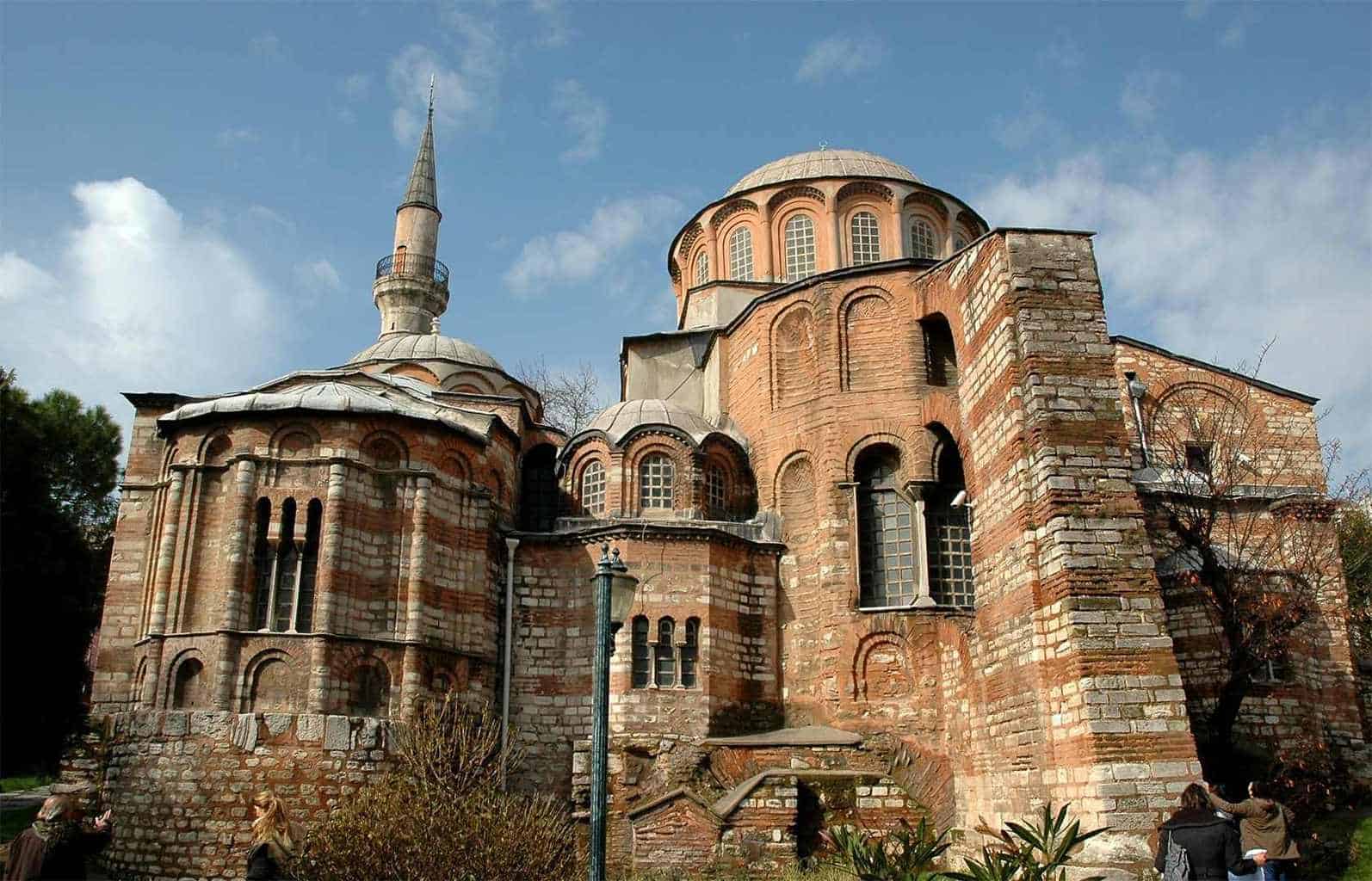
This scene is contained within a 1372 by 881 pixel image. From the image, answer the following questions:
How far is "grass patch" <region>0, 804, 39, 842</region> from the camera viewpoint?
20.2 meters

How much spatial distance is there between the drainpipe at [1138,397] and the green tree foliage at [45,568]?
2249 cm

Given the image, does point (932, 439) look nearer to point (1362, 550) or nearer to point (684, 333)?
point (684, 333)

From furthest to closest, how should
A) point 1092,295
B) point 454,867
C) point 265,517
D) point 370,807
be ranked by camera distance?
1. point 265,517
2. point 1092,295
3. point 370,807
4. point 454,867

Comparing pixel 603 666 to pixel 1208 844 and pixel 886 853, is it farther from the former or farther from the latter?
pixel 886 853

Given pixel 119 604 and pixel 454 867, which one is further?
pixel 119 604

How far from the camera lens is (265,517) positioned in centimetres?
1738

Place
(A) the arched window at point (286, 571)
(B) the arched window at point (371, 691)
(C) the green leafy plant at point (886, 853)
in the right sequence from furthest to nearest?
(A) the arched window at point (286, 571) < (B) the arched window at point (371, 691) < (C) the green leafy plant at point (886, 853)

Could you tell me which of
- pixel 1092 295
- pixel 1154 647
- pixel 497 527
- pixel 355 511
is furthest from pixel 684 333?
pixel 1154 647

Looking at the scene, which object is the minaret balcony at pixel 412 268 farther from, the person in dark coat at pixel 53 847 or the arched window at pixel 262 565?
the person in dark coat at pixel 53 847

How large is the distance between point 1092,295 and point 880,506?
636 cm

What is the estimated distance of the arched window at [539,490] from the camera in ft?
74.1

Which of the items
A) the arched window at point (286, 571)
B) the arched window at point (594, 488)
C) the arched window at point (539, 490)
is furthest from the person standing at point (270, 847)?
the arched window at point (539, 490)

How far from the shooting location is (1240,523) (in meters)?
20.2

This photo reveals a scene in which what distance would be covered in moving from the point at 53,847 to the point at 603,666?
14.0ft
